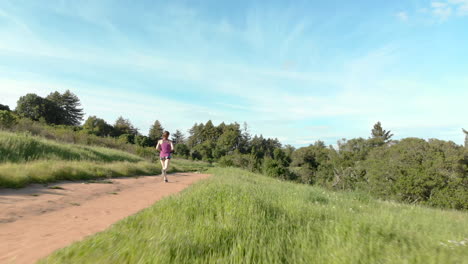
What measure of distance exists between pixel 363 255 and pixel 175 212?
2564mm

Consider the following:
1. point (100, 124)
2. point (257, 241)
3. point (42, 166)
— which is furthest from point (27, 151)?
point (100, 124)

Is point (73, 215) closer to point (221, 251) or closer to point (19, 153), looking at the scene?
point (221, 251)

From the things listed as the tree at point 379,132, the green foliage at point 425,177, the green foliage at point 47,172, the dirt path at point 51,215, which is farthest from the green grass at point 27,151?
the tree at point 379,132

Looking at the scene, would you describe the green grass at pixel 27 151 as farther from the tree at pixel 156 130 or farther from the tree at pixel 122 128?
the tree at pixel 156 130

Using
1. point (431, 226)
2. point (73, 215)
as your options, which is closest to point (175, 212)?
point (73, 215)

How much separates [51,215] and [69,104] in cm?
8691

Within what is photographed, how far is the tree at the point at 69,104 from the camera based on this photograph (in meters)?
72.6

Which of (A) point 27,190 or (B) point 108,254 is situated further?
(A) point 27,190

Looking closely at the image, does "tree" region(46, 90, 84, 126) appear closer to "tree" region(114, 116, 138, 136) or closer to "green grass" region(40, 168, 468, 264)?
"tree" region(114, 116, 138, 136)

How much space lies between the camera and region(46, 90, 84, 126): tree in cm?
7255

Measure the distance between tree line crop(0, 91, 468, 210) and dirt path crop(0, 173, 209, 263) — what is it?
26.4 feet

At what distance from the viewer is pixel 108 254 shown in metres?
2.20

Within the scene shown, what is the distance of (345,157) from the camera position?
70.1 m

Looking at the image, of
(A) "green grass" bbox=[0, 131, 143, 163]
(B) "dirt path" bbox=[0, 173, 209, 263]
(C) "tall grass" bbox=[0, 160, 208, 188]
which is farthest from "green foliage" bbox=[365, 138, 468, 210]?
(A) "green grass" bbox=[0, 131, 143, 163]
